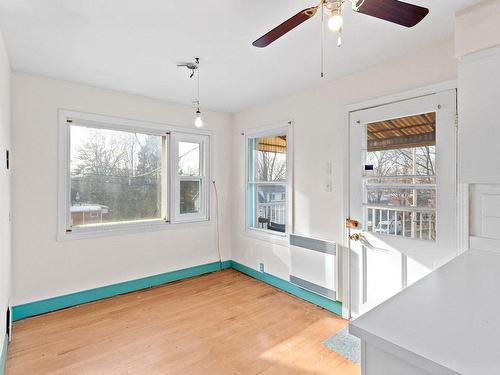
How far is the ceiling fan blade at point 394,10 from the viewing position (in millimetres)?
1253

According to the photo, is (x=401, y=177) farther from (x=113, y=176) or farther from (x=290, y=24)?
(x=113, y=176)

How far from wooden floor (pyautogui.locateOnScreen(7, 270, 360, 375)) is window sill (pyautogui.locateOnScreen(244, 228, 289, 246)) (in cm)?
64

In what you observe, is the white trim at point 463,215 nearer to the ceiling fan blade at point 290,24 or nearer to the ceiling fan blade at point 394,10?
the ceiling fan blade at point 394,10

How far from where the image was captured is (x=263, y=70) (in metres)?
2.72

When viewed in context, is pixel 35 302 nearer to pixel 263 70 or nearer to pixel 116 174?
pixel 116 174

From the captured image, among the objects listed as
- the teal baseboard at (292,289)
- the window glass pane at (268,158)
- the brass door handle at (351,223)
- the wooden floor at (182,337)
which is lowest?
the wooden floor at (182,337)

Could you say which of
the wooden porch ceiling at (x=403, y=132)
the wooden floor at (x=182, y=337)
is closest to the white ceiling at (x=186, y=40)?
the wooden porch ceiling at (x=403, y=132)

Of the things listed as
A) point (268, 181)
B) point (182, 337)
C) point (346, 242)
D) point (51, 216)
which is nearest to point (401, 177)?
point (346, 242)

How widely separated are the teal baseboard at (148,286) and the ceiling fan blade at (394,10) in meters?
2.52

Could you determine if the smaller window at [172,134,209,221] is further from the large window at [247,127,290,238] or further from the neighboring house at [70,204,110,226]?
the neighboring house at [70,204,110,226]

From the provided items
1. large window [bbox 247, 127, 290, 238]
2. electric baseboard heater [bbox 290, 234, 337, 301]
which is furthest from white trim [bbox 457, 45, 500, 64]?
large window [bbox 247, 127, 290, 238]

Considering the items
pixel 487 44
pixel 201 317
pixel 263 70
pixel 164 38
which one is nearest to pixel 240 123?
pixel 263 70

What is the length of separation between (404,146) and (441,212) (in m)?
0.62

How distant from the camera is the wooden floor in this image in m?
2.07
